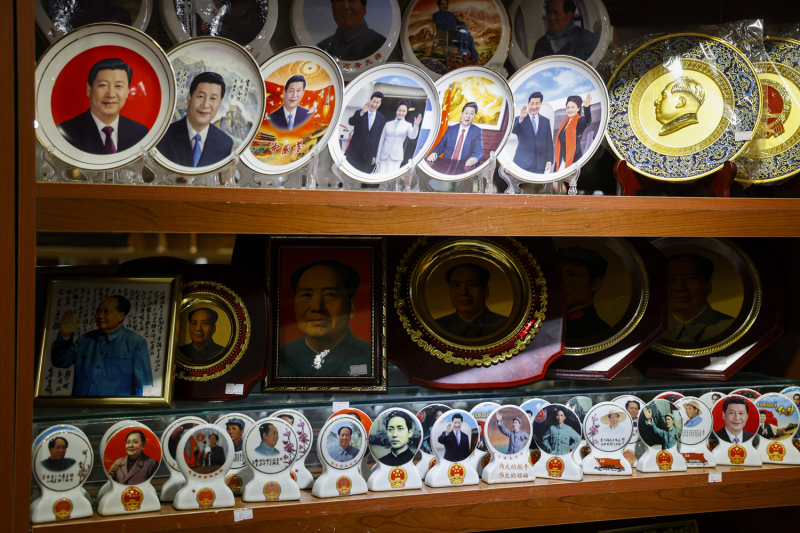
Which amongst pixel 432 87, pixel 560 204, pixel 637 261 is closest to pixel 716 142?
pixel 637 261

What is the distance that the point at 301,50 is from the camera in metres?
1.14

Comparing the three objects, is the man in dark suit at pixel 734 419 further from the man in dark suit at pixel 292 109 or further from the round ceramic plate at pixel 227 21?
the round ceramic plate at pixel 227 21

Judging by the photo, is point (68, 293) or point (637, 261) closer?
point (68, 293)

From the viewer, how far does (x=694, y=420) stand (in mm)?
1276

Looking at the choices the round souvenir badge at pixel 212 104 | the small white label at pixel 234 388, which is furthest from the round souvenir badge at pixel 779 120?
the small white label at pixel 234 388

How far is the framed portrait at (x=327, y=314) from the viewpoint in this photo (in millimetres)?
1256

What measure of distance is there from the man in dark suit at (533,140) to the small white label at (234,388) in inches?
30.6

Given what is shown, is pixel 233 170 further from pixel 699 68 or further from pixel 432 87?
pixel 699 68

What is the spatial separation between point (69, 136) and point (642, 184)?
1217mm

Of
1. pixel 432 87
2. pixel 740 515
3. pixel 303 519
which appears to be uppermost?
pixel 432 87

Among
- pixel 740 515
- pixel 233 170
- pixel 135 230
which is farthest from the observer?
pixel 740 515

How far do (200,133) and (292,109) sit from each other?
19cm

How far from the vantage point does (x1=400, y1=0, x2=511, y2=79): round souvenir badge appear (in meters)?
1.30

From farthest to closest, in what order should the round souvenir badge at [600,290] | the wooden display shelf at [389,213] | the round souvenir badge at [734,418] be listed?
1. the round souvenir badge at [600,290]
2. the round souvenir badge at [734,418]
3. the wooden display shelf at [389,213]
